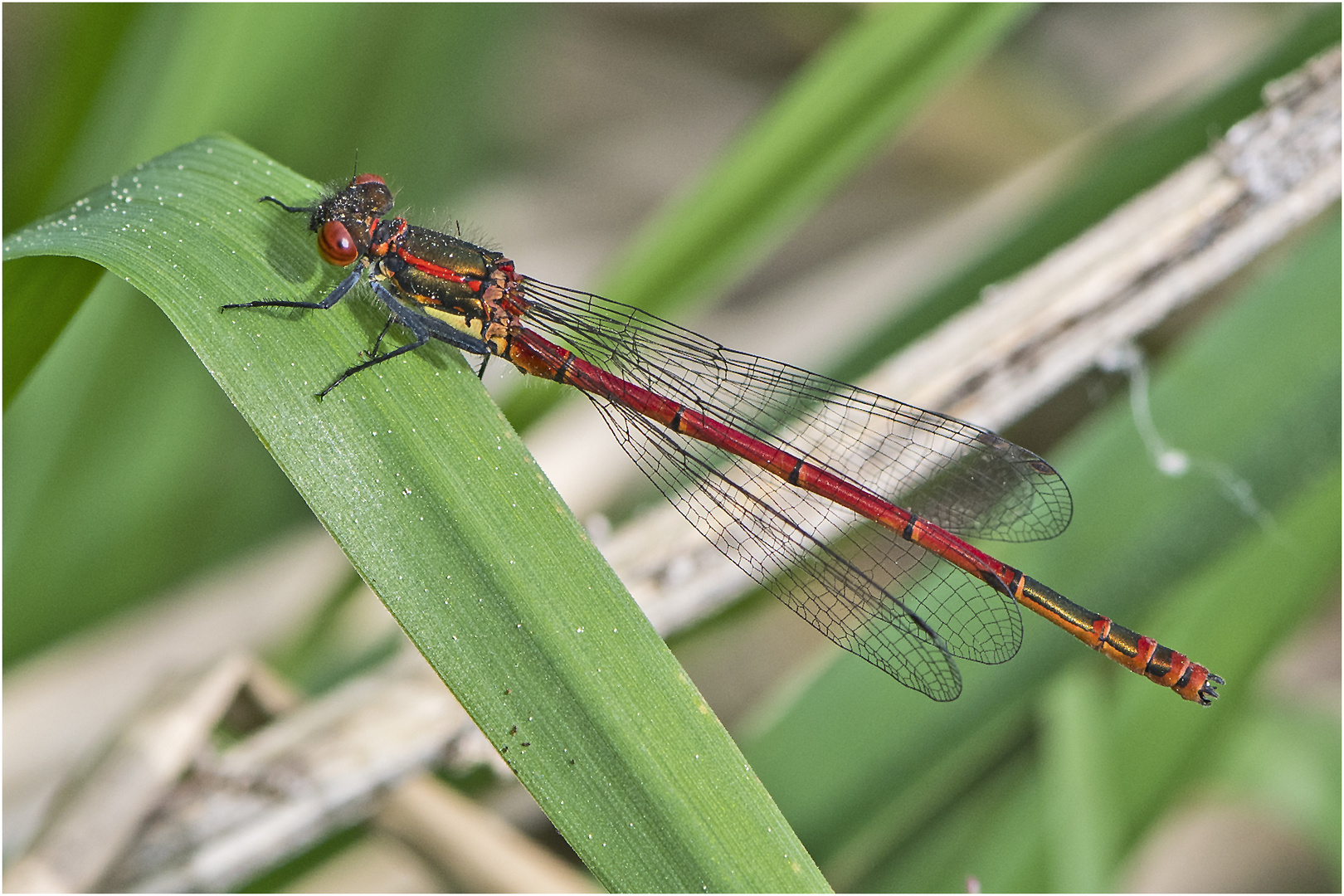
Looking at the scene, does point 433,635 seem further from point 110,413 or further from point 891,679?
point 110,413

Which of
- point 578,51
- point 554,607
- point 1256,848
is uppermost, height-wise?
point 578,51

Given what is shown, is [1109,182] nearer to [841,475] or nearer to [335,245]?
[841,475]

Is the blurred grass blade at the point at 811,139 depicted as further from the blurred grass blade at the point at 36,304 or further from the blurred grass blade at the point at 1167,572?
the blurred grass blade at the point at 36,304

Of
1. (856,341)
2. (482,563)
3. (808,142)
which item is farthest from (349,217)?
(856,341)

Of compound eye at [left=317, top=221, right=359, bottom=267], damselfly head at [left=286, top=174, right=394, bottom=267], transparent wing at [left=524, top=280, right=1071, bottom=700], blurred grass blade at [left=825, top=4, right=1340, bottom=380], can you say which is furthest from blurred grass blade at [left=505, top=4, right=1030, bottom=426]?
compound eye at [left=317, top=221, right=359, bottom=267]

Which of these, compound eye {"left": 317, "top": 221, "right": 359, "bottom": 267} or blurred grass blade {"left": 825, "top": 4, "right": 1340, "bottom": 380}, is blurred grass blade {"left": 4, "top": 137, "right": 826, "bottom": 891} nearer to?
compound eye {"left": 317, "top": 221, "right": 359, "bottom": 267}

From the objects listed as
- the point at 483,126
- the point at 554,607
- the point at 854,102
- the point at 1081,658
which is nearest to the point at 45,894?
the point at 554,607
